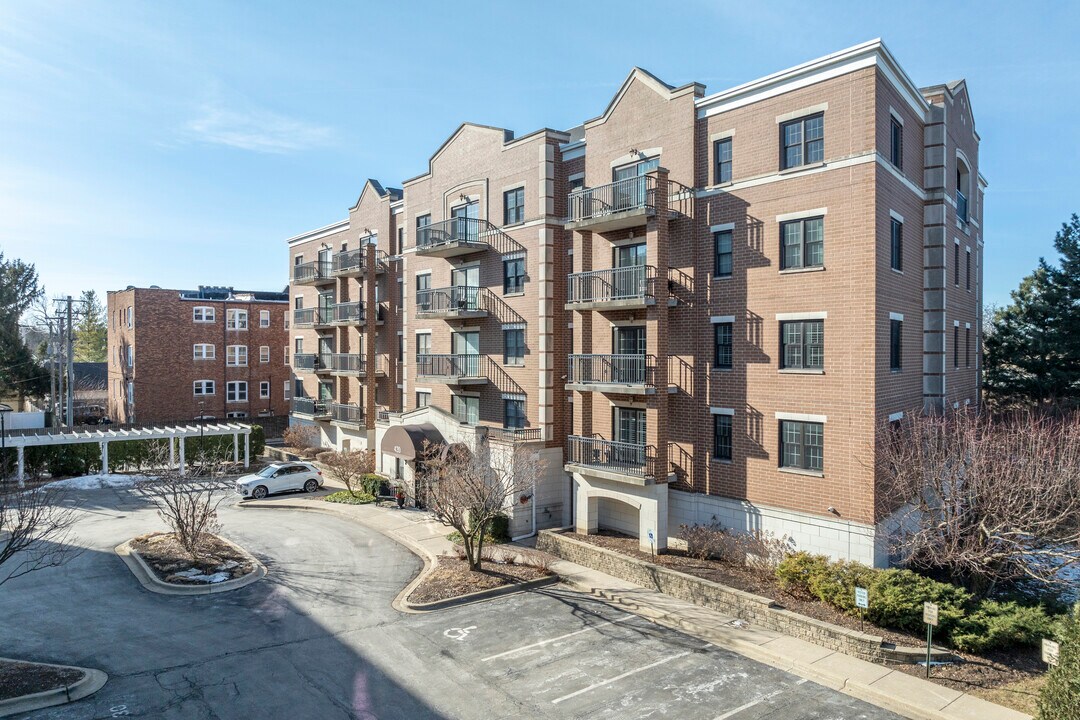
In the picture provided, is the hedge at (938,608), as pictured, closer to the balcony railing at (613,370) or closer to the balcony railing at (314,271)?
the balcony railing at (613,370)

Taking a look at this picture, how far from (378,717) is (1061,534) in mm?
20510

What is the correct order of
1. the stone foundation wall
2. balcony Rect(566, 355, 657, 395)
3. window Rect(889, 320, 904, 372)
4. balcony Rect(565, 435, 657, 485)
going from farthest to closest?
balcony Rect(566, 355, 657, 395) → balcony Rect(565, 435, 657, 485) → window Rect(889, 320, 904, 372) → the stone foundation wall

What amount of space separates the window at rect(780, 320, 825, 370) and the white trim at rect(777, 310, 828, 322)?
159 millimetres

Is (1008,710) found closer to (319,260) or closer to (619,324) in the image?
(619,324)

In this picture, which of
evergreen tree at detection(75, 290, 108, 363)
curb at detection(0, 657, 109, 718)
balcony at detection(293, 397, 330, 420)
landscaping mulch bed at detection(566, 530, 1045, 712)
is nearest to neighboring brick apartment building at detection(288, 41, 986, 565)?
landscaping mulch bed at detection(566, 530, 1045, 712)

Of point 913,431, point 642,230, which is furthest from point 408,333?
point 913,431

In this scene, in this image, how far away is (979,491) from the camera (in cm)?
1742

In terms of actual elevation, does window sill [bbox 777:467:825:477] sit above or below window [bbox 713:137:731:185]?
below

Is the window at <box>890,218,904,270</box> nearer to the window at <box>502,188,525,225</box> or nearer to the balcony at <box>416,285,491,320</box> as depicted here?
the window at <box>502,188,525,225</box>

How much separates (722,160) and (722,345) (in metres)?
6.09

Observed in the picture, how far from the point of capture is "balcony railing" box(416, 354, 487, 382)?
30.3m

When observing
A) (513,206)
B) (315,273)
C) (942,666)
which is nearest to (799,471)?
(942,666)

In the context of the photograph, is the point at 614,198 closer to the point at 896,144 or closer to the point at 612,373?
the point at 612,373

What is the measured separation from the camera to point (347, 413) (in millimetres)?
41438
